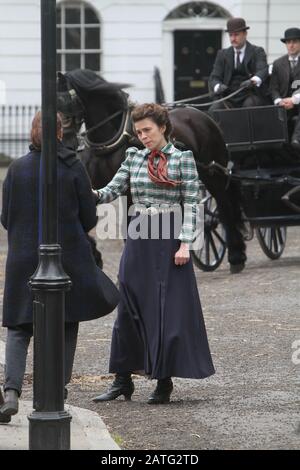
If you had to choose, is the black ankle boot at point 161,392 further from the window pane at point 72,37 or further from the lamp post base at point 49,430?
the window pane at point 72,37

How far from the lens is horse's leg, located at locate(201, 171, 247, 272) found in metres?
14.4

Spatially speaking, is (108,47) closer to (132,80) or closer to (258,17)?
(132,80)

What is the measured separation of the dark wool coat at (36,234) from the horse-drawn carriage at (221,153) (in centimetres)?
553

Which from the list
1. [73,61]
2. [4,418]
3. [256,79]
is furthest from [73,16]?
[4,418]

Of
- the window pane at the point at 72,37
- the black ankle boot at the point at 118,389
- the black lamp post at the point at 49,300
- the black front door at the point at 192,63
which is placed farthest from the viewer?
the window pane at the point at 72,37

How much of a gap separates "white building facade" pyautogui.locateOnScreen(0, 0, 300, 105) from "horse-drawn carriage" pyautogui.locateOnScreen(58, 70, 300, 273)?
1329 cm

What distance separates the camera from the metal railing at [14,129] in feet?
91.9

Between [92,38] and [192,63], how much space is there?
2.25m

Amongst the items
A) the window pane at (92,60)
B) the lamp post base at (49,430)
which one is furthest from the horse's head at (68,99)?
the window pane at (92,60)

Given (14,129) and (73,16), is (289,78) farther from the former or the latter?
(73,16)

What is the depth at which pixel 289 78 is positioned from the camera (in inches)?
557

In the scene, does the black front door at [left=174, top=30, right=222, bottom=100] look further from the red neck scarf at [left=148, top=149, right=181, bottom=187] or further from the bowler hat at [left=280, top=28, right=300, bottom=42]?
the red neck scarf at [left=148, top=149, right=181, bottom=187]

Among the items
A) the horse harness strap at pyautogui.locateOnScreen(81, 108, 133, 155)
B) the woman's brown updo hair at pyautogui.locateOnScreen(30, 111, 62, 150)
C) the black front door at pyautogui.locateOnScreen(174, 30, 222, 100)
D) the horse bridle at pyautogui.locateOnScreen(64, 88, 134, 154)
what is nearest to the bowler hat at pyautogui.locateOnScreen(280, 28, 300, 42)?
the horse bridle at pyautogui.locateOnScreen(64, 88, 134, 154)

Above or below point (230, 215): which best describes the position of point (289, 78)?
above
